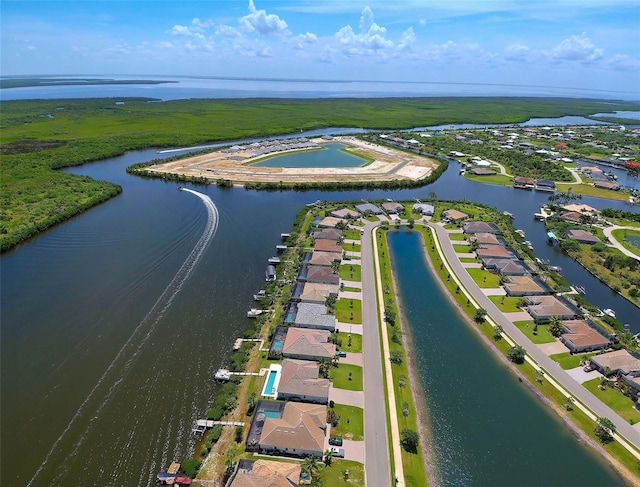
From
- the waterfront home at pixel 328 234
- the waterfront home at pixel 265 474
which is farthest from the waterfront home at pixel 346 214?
the waterfront home at pixel 265 474

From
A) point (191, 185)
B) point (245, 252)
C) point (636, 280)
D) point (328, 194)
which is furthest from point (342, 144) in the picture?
point (636, 280)

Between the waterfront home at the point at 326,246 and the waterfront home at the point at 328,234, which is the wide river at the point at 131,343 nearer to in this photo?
the waterfront home at the point at 328,234

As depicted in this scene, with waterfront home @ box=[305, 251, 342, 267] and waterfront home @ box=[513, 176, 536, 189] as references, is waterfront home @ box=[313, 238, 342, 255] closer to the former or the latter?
waterfront home @ box=[305, 251, 342, 267]

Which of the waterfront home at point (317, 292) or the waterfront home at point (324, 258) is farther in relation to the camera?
the waterfront home at point (324, 258)

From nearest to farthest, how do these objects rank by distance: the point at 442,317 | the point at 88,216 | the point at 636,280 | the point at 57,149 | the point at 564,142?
the point at 442,317 < the point at 636,280 < the point at 88,216 < the point at 57,149 < the point at 564,142

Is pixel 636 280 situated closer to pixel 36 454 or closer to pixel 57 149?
pixel 36 454
